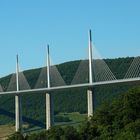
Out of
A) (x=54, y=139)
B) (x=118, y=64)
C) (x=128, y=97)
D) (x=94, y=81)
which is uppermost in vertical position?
(x=118, y=64)

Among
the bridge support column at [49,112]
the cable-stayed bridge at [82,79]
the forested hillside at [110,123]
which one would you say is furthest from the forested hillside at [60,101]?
the forested hillside at [110,123]

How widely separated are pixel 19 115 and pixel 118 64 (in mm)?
18110

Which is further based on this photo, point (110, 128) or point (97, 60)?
point (97, 60)

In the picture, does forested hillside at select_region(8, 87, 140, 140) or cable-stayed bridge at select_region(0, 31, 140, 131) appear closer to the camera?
forested hillside at select_region(8, 87, 140, 140)

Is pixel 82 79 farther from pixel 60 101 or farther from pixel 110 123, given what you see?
pixel 60 101

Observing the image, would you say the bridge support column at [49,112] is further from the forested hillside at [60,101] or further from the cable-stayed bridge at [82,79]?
the forested hillside at [60,101]

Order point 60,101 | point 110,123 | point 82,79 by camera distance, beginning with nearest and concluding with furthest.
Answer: point 110,123, point 82,79, point 60,101

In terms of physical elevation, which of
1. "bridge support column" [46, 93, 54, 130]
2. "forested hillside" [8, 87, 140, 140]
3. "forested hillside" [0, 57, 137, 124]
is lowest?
"forested hillside" [8, 87, 140, 140]

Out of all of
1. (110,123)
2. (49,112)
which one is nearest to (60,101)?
(49,112)

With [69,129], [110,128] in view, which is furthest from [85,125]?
[110,128]

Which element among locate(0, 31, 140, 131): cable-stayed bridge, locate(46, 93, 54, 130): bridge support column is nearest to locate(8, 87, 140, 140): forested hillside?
locate(0, 31, 140, 131): cable-stayed bridge

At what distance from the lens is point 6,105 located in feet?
370

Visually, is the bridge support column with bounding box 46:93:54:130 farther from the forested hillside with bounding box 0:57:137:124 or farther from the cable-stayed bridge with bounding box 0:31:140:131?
the forested hillside with bounding box 0:57:137:124

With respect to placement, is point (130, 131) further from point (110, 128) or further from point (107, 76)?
point (107, 76)
